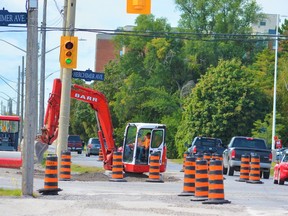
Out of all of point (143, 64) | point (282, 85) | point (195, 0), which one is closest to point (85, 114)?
point (143, 64)

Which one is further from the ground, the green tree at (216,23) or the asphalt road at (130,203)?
the green tree at (216,23)

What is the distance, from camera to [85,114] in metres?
103

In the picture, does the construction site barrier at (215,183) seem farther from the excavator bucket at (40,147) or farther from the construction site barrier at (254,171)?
the excavator bucket at (40,147)

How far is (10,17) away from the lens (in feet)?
64.8

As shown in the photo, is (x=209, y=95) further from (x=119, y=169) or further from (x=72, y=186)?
(x=72, y=186)

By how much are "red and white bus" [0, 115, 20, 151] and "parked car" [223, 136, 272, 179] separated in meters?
14.5

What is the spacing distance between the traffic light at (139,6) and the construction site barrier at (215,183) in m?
4.19

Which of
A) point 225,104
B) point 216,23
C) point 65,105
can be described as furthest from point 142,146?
point 216,23

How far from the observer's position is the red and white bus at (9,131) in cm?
4812

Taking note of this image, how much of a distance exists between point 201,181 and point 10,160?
61.1 ft

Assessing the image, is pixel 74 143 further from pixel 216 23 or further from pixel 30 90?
pixel 30 90

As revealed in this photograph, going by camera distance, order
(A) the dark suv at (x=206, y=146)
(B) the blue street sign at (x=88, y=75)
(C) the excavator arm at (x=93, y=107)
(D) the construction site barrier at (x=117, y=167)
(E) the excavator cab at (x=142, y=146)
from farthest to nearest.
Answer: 1. (A) the dark suv at (x=206, y=146)
2. (E) the excavator cab at (x=142, y=146)
3. (C) the excavator arm at (x=93, y=107)
4. (D) the construction site barrier at (x=117, y=167)
5. (B) the blue street sign at (x=88, y=75)

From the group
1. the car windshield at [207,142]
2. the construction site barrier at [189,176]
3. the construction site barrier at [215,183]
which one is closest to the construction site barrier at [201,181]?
the construction site barrier at [215,183]

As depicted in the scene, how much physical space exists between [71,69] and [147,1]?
33.3ft
